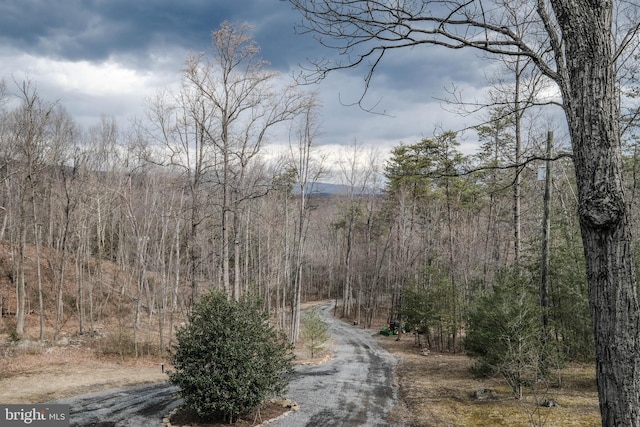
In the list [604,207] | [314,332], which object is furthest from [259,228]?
[604,207]

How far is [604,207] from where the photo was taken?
250 cm

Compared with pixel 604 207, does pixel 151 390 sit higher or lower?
lower

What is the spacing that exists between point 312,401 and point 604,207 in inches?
379

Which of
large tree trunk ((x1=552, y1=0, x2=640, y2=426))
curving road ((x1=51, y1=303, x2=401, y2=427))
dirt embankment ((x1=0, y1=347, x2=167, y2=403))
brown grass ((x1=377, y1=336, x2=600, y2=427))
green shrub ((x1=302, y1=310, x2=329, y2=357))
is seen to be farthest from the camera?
green shrub ((x1=302, y1=310, x2=329, y2=357))

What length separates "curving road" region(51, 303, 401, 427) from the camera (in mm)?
8875

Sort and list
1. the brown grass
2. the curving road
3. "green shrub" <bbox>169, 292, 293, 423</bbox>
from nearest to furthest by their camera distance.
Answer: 1. "green shrub" <bbox>169, 292, 293, 423</bbox>
2. the curving road
3. the brown grass

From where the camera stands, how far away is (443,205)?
3008cm

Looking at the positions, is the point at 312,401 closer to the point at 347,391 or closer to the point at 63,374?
the point at 347,391

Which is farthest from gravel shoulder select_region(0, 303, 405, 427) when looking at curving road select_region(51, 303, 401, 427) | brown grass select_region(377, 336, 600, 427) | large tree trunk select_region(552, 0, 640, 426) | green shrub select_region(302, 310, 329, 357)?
large tree trunk select_region(552, 0, 640, 426)

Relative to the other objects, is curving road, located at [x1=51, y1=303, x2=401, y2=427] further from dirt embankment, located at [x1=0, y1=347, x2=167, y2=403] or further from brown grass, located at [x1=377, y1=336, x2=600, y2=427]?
dirt embankment, located at [x1=0, y1=347, x2=167, y2=403]

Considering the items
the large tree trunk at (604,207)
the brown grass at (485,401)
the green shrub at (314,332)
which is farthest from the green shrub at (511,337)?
the large tree trunk at (604,207)

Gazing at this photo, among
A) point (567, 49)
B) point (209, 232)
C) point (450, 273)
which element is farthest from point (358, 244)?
point (567, 49)

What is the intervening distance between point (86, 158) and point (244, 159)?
2066 cm

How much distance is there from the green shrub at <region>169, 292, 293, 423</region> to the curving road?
991 millimetres
